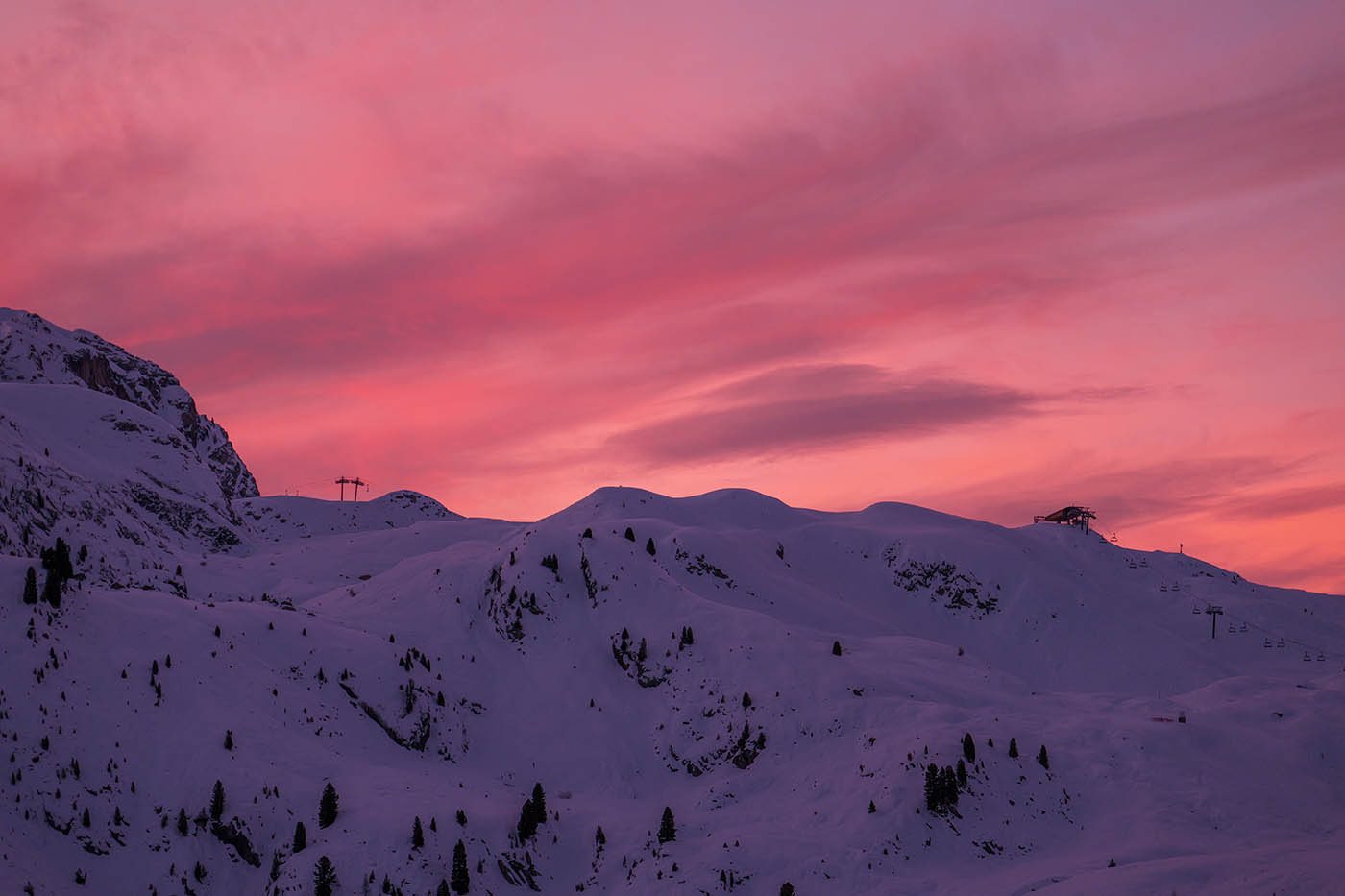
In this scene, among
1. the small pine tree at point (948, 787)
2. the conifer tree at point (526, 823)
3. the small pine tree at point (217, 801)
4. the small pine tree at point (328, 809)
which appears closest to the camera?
the small pine tree at point (217, 801)

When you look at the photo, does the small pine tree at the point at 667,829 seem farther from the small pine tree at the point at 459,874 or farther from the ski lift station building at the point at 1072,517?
the ski lift station building at the point at 1072,517

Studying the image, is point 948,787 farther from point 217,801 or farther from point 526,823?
point 217,801

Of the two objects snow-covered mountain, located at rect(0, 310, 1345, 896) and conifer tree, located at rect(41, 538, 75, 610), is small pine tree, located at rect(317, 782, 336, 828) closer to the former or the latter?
snow-covered mountain, located at rect(0, 310, 1345, 896)

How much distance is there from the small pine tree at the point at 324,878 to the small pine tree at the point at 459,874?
582 centimetres

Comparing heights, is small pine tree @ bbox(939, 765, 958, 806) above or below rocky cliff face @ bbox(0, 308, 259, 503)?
below

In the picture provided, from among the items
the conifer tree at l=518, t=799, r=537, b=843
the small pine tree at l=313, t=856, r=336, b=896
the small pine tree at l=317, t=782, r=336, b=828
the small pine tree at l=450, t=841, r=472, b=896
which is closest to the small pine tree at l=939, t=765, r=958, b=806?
the conifer tree at l=518, t=799, r=537, b=843

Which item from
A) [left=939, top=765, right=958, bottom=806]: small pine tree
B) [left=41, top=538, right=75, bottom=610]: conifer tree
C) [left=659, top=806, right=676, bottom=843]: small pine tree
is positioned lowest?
[left=659, top=806, right=676, bottom=843]: small pine tree

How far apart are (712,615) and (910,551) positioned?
55.0m

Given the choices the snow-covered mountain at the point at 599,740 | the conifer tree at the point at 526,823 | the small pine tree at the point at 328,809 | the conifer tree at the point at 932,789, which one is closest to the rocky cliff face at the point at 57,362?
the snow-covered mountain at the point at 599,740

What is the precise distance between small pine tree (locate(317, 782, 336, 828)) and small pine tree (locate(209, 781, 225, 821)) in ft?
15.7

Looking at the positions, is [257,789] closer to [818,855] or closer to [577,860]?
[577,860]

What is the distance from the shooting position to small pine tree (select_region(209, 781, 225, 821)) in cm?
5097

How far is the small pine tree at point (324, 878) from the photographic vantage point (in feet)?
156

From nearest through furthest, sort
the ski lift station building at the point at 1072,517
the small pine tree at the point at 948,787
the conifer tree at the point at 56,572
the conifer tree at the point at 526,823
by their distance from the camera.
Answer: the conifer tree at the point at 526,823
the small pine tree at the point at 948,787
the conifer tree at the point at 56,572
the ski lift station building at the point at 1072,517
